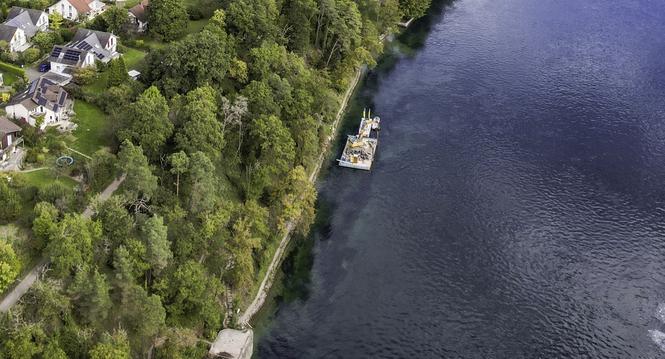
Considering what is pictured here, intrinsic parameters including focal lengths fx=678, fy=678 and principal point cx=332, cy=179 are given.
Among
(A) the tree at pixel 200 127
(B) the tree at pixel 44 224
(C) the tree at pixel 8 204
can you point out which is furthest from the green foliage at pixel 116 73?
(B) the tree at pixel 44 224

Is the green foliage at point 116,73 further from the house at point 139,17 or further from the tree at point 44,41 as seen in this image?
the house at point 139,17

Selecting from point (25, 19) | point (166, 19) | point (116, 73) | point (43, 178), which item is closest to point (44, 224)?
point (43, 178)

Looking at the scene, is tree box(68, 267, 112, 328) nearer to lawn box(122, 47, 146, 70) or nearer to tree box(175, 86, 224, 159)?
tree box(175, 86, 224, 159)

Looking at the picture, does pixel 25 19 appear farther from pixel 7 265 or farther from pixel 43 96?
pixel 7 265

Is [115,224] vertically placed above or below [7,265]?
below

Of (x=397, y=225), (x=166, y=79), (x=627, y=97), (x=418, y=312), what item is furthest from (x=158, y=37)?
(x=627, y=97)

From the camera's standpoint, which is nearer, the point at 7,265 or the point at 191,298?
the point at 7,265

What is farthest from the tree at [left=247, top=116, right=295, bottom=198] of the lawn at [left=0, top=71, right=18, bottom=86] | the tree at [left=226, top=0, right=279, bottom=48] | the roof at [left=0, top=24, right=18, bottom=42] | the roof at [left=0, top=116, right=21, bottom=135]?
the roof at [left=0, top=24, right=18, bottom=42]
